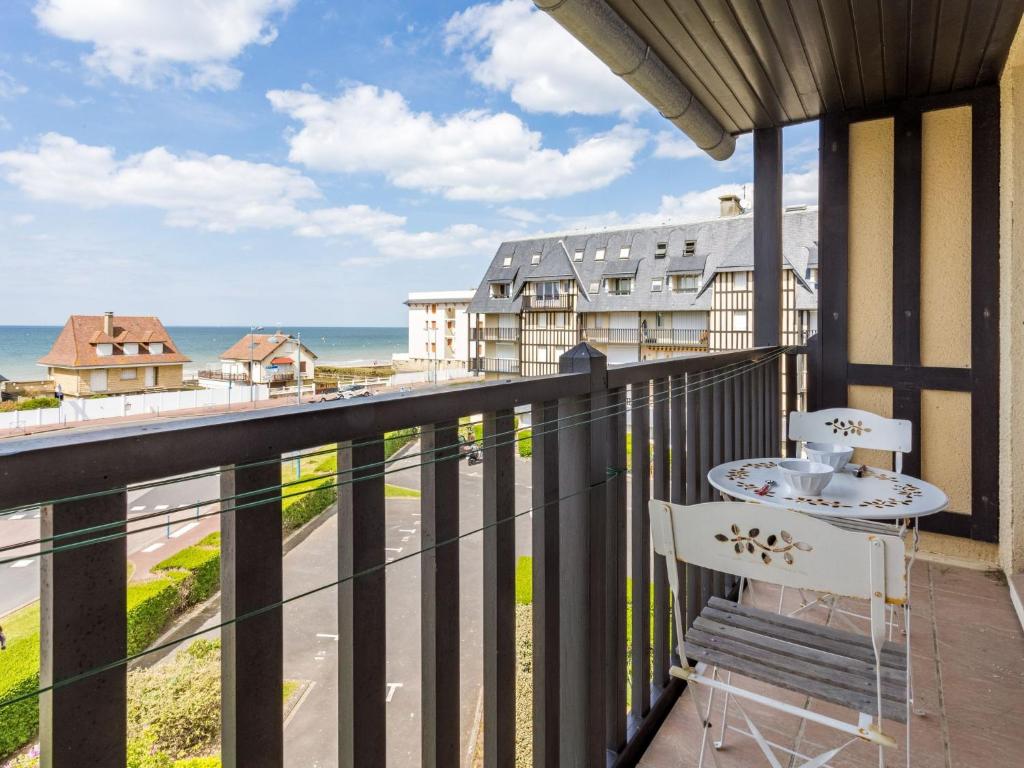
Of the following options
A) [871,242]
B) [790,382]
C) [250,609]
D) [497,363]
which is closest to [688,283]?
[497,363]

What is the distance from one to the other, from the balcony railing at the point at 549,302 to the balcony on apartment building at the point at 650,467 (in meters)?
11.4

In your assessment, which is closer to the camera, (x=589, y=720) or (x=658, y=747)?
(x=589, y=720)

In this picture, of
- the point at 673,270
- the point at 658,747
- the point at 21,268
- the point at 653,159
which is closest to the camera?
the point at 658,747

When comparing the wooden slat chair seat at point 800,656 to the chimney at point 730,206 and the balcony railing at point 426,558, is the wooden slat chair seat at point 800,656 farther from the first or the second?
the chimney at point 730,206

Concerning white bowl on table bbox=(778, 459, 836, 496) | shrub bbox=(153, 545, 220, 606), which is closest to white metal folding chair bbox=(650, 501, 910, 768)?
white bowl on table bbox=(778, 459, 836, 496)

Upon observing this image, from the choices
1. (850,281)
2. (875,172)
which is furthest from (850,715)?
(875,172)

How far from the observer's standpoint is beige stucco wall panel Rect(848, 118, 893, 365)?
2891 millimetres

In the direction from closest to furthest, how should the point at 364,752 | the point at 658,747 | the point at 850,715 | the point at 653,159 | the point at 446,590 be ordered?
1. the point at 364,752
2. the point at 446,590
3. the point at 658,747
4. the point at 850,715
5. the point at 653,159

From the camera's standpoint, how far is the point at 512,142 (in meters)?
26.8

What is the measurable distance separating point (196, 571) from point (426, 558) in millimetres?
4914

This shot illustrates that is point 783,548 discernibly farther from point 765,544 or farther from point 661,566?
point 661,566

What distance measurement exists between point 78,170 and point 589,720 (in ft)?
86.3

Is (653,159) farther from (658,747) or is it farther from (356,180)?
(658,747)

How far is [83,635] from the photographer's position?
1.64 ft
